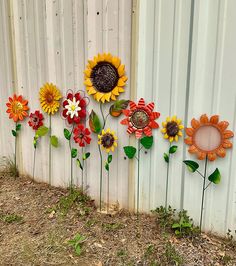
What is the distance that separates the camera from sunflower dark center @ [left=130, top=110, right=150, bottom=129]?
2766 mm

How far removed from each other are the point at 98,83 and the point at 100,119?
34cm

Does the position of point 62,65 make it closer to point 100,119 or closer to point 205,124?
point 100,119

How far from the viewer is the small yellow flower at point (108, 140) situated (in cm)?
291

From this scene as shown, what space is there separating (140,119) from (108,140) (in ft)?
1.20

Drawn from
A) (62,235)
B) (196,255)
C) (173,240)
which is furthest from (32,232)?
(196,255)

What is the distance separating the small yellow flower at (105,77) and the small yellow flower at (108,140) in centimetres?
29

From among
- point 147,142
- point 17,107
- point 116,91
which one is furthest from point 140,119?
point 17,107

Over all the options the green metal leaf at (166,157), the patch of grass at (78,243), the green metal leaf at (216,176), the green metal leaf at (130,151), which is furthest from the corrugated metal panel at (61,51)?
the green metal leaf at (216,176)

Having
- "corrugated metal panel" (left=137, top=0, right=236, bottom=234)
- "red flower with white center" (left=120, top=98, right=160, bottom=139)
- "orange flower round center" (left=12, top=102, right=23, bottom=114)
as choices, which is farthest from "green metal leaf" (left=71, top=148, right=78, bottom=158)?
"orange flower round center" (left=12, top=102, right=23, bottom=114)

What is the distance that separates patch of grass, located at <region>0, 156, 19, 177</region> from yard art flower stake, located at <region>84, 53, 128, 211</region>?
4.49ft

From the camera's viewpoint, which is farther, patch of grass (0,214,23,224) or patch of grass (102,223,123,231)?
patch of grass (0,214,23,224)

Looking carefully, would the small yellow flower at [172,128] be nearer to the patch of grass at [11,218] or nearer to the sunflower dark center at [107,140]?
the sunflower dark center at [107,140]

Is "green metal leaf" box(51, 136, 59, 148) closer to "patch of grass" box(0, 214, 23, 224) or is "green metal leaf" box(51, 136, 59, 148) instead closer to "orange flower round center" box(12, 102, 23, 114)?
"orange flower round center" box(12, 102, 23, 114)

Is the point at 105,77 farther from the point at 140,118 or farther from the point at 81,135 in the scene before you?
the point at 81,135
